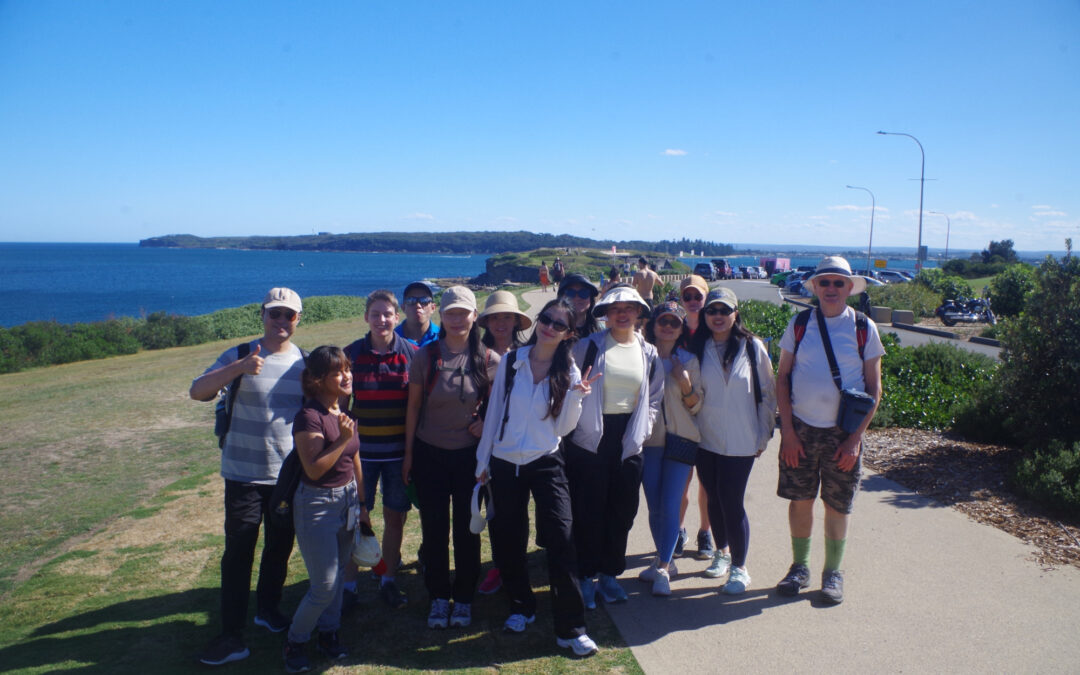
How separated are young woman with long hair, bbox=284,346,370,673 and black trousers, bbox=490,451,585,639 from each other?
0.85m

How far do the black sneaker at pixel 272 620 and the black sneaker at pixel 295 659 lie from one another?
0.46 metres

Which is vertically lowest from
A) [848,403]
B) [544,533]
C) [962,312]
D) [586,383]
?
[544,533]

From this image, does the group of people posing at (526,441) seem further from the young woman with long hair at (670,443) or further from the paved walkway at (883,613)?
the paved walkway at (883,613)

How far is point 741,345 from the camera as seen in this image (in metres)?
4.45

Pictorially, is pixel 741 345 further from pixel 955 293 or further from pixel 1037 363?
pixel 955 293

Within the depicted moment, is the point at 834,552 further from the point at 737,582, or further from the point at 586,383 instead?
the point at 586,383

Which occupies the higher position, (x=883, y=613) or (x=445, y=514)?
(x=445, y=514)

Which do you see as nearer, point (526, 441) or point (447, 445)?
point (526, 441)

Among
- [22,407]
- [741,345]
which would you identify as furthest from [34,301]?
[741,345]

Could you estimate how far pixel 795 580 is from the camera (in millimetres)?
4367

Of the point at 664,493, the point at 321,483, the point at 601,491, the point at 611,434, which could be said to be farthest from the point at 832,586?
the point at 321,483

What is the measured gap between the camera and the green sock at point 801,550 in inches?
175

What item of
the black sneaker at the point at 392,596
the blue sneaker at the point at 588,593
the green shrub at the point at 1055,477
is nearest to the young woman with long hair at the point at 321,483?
the black sneaker at the point at 392,596

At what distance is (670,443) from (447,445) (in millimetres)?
1401
